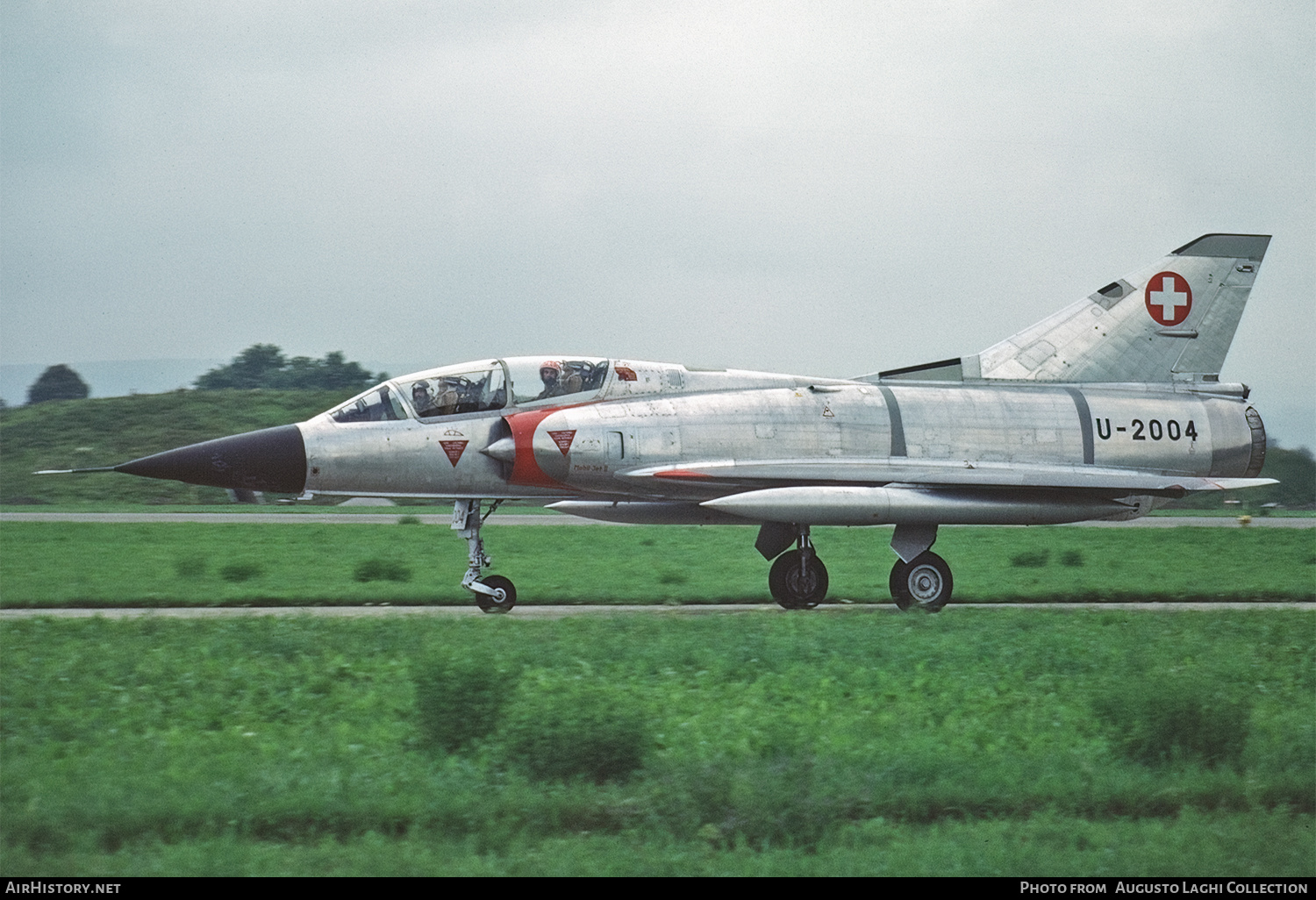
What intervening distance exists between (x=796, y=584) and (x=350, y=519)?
22.8 meters

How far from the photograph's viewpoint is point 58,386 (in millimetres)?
85438

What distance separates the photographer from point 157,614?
14.8 m

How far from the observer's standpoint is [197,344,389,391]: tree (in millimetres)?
81125

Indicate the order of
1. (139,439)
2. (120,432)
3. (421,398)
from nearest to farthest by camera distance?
(421,398)
(139,439)
(120,432)

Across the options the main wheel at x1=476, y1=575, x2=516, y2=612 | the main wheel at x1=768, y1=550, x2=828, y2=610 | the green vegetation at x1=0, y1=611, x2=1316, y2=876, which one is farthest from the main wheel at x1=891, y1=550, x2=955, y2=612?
the main wheel at x1=476, y1=575, x2=516, y2=612

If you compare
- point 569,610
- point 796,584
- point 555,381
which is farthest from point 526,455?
point 796,584

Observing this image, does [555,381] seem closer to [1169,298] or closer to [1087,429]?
[1087,429]

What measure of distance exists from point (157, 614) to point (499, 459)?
411 centimetres

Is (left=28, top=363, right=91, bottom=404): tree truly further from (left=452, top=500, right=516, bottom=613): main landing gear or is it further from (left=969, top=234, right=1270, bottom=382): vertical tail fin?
(left=969, top=234, right=1270, bottom=382): vertical tail fin

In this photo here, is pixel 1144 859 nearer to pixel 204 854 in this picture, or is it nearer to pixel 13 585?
pixel 204 854

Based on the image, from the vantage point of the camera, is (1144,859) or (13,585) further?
(13,585)

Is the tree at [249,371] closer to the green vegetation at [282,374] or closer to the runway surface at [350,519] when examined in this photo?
the green vegetation at [282,374]

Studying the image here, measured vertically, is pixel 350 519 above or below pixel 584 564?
above
